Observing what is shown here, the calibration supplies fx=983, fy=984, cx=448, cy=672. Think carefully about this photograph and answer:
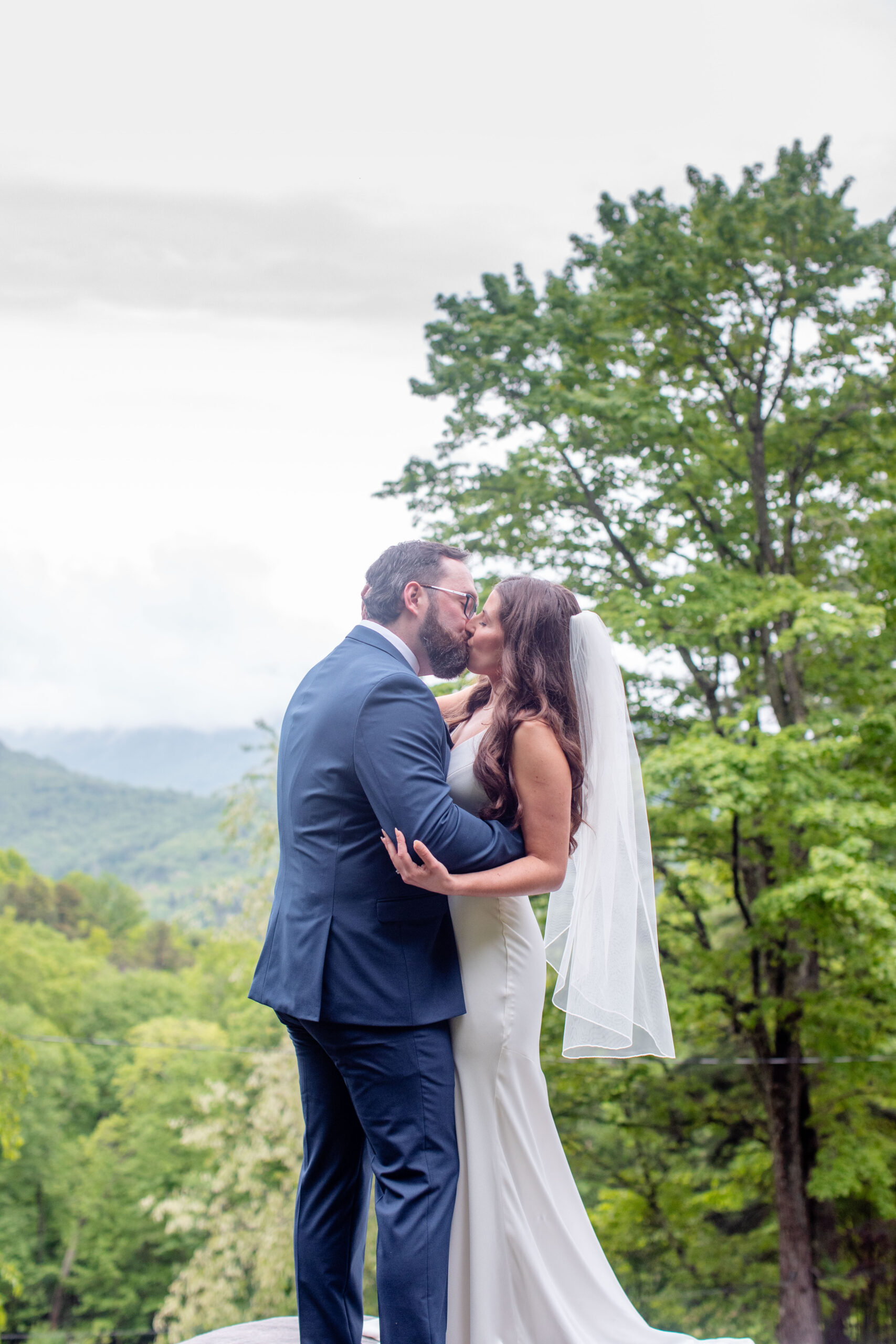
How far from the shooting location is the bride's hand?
1752 millimetres

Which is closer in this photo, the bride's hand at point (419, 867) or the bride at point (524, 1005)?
the bride's hand at point (419, 867)

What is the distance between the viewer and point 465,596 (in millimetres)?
2158

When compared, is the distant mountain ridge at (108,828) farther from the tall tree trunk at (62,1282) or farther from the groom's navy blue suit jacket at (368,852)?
the groom's navy blue suit jacket at (368,852)

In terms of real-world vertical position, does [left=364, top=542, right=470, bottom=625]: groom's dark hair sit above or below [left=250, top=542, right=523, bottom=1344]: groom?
above

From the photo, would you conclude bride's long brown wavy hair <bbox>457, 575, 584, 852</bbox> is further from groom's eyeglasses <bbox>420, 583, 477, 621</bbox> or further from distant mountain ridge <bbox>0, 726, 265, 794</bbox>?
distant mountain ridge <bbox>0, 726, 265, 794</bbox>

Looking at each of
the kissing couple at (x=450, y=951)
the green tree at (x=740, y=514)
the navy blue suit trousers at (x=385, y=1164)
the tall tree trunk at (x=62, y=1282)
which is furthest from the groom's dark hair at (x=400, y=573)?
the tall tree trunk at (x=62, y=1282)

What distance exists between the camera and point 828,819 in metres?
6.04

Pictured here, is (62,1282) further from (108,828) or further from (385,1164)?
(108,828)

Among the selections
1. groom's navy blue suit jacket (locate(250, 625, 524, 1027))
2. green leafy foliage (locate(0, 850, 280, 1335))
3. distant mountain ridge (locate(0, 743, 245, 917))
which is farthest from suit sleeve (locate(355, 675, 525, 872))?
distant mountain ridge (locate(0, 743, 245, 917))

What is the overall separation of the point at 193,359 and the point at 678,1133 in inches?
1727

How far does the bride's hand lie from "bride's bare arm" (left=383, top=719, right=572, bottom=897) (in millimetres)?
110

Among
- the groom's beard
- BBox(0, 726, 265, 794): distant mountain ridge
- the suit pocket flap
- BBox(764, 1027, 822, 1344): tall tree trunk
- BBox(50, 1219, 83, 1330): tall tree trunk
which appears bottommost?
BBox(50, 1219, 83, 1330): tall tree trunk

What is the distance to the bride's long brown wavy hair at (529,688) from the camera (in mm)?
2021

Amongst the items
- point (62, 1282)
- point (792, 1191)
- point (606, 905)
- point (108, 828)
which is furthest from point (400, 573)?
point (108, 828)
